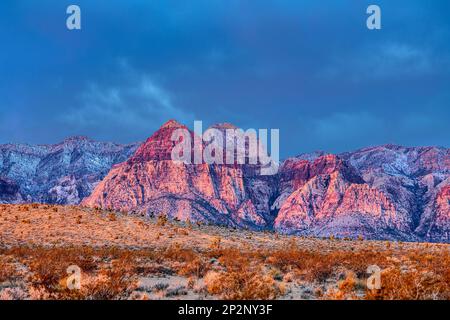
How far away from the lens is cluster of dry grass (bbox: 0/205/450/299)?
14.6 meters

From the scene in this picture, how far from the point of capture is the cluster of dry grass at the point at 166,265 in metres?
14.6

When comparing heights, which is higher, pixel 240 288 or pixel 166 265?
pixel 240 288

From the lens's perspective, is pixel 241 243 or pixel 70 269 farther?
pixel 241 243

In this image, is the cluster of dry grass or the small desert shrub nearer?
the small desert shrub

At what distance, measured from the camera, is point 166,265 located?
85.7 ft

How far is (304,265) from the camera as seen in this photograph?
24969 millimetres

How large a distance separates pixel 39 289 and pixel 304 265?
48.6 ft

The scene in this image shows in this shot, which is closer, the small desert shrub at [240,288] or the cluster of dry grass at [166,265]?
the small desert shrub at [240,288]

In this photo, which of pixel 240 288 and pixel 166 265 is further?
pixel 166 265
